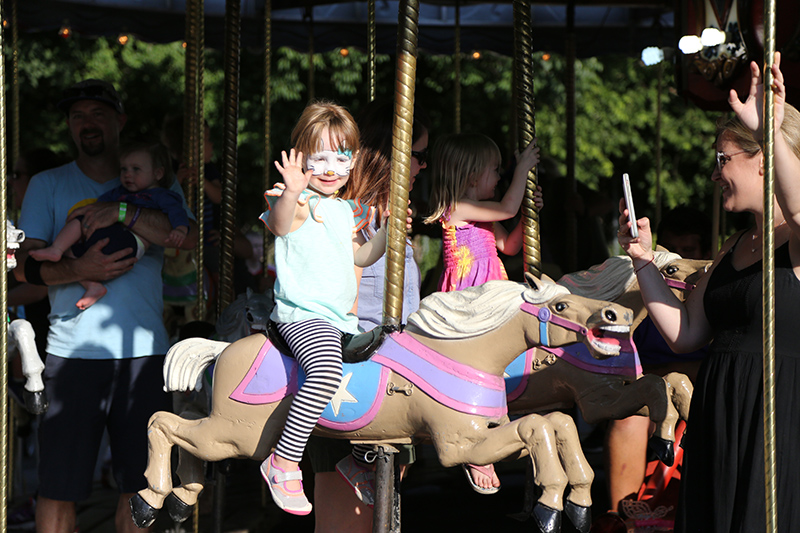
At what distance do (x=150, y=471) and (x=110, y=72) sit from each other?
1066cm

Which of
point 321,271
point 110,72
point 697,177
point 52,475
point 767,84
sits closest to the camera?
point 767,84

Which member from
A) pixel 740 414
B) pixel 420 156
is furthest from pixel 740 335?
pixel 420 156

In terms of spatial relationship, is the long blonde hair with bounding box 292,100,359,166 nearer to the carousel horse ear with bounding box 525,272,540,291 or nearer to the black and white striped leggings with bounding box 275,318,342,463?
the black and white striped leggings with bounding box 275,318,342,463

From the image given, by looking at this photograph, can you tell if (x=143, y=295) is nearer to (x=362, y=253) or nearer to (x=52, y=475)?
(x=52, y=475)

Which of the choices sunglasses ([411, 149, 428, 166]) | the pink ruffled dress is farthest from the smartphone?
the pink ruffled dress

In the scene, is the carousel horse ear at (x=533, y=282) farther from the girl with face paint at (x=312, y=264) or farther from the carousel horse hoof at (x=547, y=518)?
the carousel horse hoof at (x=547, y=518)

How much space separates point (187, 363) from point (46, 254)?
3.07 ft

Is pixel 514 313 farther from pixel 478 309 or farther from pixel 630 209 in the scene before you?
pixel 630 209

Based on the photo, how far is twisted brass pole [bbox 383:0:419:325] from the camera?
2621 mm

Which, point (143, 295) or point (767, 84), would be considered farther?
point (143, 295)

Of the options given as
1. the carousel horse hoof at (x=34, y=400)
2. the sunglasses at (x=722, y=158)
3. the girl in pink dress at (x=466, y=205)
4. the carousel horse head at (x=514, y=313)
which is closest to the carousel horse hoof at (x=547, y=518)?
the carousel horse head at (x=514, y=313)

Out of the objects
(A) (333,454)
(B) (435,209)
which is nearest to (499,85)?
(B) (435,209)

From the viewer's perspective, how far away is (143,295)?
3.51 meters

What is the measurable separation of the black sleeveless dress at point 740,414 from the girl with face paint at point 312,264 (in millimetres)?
1014
